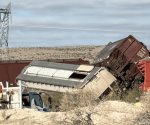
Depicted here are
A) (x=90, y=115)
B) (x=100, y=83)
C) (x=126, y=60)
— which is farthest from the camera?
(x=126, y=60)

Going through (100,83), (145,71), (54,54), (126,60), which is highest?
(126,60)

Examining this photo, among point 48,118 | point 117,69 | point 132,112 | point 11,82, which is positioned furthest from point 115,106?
point 11,82

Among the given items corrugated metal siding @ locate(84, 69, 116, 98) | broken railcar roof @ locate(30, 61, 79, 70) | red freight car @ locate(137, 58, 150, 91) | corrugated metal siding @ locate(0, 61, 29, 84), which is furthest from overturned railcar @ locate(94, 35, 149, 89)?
corrugated metal siding @ locate(0, 61, 29, 84)

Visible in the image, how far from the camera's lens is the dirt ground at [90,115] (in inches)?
505

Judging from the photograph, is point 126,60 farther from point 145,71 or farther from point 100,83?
point 100,83

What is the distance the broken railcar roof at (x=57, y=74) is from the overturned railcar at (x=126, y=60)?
3.73 ft

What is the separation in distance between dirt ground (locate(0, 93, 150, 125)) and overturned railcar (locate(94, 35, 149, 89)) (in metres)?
8.12

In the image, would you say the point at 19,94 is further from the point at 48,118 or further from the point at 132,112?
the point at 132,112

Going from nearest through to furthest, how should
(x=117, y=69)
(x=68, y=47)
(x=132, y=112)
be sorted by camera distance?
1. (x=132, y=112)
2. (x=117, y=69)
3. (x=68, y=47)

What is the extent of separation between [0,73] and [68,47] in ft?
245

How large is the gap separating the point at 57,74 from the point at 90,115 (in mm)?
10547

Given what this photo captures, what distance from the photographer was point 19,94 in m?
16.1

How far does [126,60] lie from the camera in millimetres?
24125

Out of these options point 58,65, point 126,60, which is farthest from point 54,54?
point 126,60
